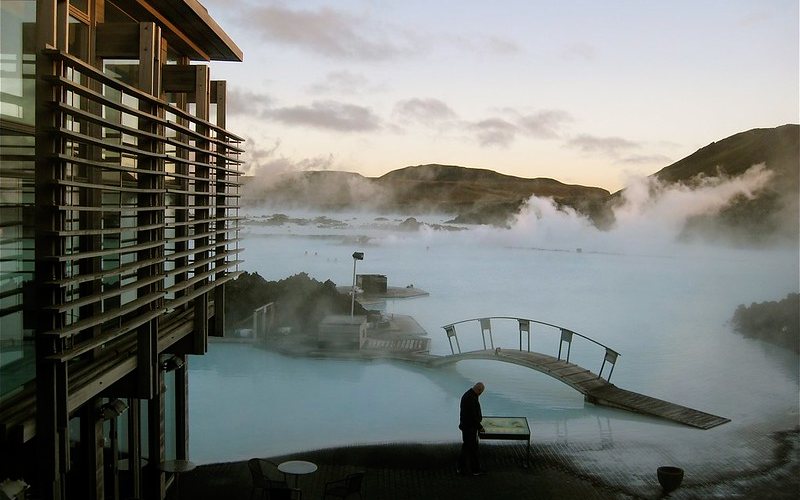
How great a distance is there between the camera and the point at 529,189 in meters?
43.2

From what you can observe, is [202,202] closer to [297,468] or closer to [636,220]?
[297,468]

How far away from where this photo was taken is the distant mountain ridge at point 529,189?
39.8m

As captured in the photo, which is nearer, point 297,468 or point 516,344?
point 297,468

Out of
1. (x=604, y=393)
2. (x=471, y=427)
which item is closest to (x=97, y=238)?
(x=471, y=427)

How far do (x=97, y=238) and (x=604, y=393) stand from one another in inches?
409

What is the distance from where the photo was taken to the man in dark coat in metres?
8.55

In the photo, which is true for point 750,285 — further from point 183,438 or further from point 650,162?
point 183,438

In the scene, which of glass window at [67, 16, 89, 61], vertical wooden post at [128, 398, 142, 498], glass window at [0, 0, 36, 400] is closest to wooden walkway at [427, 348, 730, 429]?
vertical wooden post at [128, 398, 142, 498]

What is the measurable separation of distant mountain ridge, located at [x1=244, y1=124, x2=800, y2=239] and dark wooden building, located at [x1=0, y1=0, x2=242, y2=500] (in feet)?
105

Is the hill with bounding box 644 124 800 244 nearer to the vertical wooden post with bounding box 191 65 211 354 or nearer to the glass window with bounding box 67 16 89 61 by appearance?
the vertical wooden post with bounding box 191 65 211 354

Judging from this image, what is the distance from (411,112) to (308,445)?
93.4 feet

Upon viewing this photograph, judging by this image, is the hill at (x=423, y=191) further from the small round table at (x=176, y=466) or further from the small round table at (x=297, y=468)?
the small round table at (x=176, y=466)

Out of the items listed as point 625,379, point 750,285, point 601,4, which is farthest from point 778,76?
point 625,379

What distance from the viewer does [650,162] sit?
4041 cm
